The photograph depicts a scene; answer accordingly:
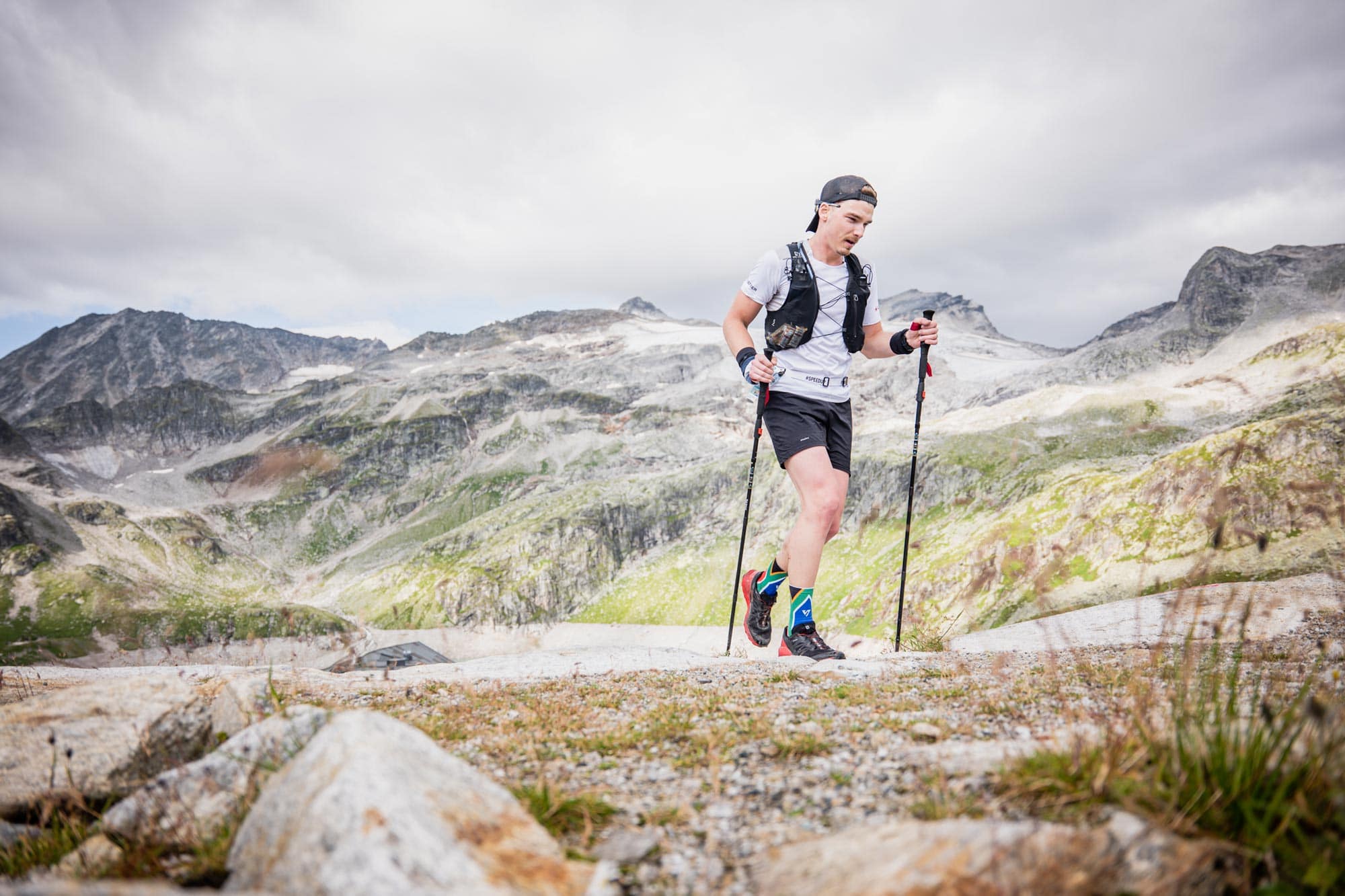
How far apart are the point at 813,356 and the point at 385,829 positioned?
25.6 ft

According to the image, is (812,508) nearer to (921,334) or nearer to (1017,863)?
(921,334)

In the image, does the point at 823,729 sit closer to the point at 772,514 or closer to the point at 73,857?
the point at 73,857

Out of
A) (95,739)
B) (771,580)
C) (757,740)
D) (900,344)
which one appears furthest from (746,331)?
(95,739)

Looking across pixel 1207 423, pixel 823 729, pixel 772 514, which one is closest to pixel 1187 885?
→ pixel 823 729

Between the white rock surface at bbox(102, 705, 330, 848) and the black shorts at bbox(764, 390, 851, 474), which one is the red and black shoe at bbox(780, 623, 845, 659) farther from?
the white rock surface at bbox(102, 705, 330, 848)

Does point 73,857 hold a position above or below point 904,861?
below

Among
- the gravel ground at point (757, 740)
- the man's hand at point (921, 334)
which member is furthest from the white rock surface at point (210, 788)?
the man's hand at point (921, 334)

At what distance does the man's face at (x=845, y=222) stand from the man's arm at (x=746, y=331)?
143 cm

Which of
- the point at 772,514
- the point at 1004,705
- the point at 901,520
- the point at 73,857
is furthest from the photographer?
the point at 772,514

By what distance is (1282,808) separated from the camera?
7.45 ft

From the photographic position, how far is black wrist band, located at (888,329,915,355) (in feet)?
31.0

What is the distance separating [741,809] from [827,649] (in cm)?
632

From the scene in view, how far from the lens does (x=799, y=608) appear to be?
→ 9062 millimetres

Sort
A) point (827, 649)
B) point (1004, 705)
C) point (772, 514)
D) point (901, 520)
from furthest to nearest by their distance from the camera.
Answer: point (772, 514) → point (901, 520) → point (827, 649) → point (1004, 705)
